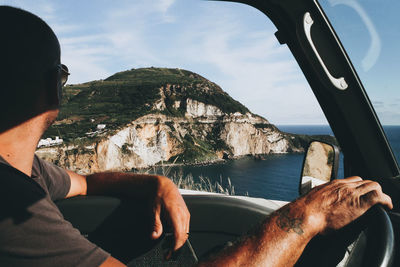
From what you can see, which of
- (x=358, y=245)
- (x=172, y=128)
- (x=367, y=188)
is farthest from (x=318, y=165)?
(x=172, y=128)

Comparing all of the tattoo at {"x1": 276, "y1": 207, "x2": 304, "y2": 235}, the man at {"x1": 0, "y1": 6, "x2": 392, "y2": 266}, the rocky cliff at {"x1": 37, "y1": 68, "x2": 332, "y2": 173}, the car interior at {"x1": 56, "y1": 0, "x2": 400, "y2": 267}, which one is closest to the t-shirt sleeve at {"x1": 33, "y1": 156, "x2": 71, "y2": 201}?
the car interior at {"x1": 56, "y1": 0, "x2": 400, "y2": 267}

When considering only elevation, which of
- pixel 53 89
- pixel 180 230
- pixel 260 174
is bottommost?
pixel 260 174

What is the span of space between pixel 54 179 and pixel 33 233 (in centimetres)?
102

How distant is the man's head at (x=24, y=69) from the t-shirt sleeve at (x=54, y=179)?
73cm

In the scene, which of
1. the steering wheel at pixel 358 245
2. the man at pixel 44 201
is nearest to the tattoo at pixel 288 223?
the man at pixel 44 201

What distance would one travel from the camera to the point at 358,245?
89 cm

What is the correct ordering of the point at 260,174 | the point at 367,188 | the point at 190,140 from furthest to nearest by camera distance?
the point at 190,140
the point at 260,174
the point at 367,188

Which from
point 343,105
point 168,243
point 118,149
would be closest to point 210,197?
point 168,243

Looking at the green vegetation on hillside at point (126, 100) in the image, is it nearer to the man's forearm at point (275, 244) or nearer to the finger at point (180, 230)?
the finger at point (180, 230)

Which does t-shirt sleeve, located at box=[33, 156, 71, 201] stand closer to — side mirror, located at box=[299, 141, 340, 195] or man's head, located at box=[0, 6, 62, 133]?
man's head, located at box=[0, 6, 62, 133]

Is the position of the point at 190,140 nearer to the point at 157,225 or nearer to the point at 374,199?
the point at 157,225

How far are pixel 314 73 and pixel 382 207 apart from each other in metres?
0.93

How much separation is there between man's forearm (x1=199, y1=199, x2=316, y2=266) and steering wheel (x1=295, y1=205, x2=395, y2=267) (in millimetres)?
91

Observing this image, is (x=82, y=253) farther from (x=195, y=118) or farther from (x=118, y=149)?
(x=195, y=118)
